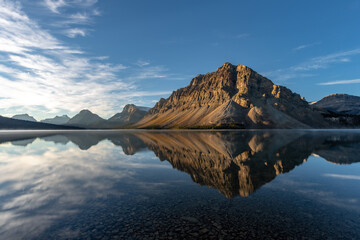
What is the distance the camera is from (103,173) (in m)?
16.0

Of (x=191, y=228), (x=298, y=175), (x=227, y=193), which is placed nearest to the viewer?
(x=191, y=228)

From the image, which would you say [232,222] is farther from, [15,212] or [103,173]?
[103,173]

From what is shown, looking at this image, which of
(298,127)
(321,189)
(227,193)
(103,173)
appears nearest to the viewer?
(227,193)

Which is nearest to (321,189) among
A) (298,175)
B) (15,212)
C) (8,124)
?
(298,175)

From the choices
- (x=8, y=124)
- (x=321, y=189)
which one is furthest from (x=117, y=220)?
(x=8, y=124)

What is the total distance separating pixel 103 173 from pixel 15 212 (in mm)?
7308

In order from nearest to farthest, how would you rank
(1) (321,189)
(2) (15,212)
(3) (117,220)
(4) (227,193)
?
(3) (117,220)
(2) (15,212)
(4) (227,193)
(1) (321,189)

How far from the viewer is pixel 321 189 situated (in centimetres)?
1187

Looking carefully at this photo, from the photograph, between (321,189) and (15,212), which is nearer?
(15,212)

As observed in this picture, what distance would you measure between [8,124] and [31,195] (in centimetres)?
23520

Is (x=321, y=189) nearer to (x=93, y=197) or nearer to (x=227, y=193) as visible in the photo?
(x=227, y=193)

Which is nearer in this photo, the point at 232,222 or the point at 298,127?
the point at 232,222

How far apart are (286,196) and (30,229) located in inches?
459

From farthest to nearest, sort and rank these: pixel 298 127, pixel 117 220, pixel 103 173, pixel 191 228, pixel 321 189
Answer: pixel 298 127 → pixel 103 173 → pixel 321 189 → pixel 117 220 → pixel 191 228
